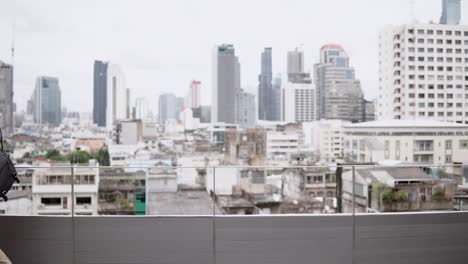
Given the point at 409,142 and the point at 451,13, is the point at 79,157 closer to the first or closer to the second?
the point at 409,142

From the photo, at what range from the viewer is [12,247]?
12.0ft

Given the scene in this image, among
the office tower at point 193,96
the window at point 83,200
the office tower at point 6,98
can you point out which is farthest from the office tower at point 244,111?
the window at point 83,200

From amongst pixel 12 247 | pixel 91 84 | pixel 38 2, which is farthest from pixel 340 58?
pixel 12 247

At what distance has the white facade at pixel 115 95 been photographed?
25.0 ft

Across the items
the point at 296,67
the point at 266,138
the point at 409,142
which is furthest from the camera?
the point at 296,67

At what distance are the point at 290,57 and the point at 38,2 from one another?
4343 millimetres

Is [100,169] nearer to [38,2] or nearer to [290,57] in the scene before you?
[38,2]

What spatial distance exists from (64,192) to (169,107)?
4674mm

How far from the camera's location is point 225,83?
8445 mm

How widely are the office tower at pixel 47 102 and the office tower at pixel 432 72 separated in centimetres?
537

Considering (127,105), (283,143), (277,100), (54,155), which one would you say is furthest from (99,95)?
(283,143)

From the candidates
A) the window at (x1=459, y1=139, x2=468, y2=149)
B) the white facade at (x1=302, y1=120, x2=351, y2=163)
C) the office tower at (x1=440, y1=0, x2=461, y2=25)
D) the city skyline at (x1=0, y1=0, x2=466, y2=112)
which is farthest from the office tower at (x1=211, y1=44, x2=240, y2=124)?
the window at (x1=459, y1=139, x2=468, y2=149)

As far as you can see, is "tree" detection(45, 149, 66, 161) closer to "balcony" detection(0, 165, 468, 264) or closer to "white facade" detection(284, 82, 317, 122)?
"balcony" detection(0, 165, 468, 264)

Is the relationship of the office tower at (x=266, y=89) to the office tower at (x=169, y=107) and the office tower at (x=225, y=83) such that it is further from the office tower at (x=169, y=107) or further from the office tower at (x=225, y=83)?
the office tower at (x=169, y=107)
